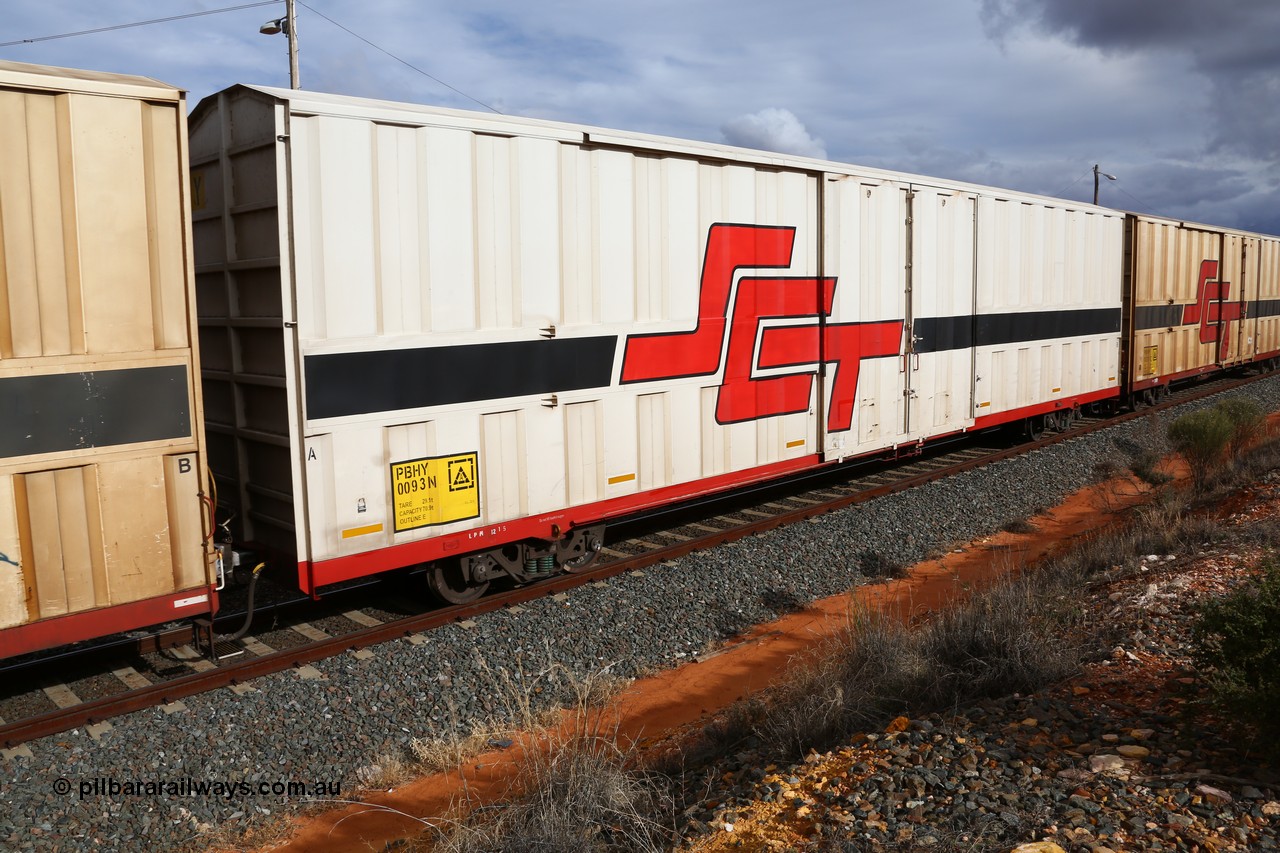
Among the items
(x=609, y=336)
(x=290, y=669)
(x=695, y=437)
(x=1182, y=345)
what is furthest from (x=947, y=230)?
(x=1182, y=345)

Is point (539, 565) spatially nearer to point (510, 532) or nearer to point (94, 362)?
point (510, 532)

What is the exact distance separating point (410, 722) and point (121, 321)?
3.16 meters

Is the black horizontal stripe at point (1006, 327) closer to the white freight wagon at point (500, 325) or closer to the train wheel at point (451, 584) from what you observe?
the white freight wagon at point (500, 325)

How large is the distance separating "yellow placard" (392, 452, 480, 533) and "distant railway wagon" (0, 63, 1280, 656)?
0.02 meters

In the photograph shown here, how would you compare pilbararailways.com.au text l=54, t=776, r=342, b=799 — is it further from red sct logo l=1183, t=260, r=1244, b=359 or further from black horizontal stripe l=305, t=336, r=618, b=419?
red sct logo l=1183, t=260, r=1244, b=359

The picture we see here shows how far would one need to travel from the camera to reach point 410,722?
607 centimetres

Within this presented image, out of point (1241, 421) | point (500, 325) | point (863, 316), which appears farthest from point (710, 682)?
point (1241, 421)

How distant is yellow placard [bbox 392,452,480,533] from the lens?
7.09 m

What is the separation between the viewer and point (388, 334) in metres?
6.86

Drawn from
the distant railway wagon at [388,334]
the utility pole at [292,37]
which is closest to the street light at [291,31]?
the utility pole at [292,37]

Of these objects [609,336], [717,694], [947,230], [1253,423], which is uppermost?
[947,230]

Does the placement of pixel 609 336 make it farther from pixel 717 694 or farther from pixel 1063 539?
pixel 1063 539

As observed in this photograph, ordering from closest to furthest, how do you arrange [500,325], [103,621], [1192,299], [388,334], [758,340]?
[103,621] < [388,334] < [500,325] < [758,340] < [1192,299]

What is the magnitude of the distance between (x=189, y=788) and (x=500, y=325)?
13.0 feet
